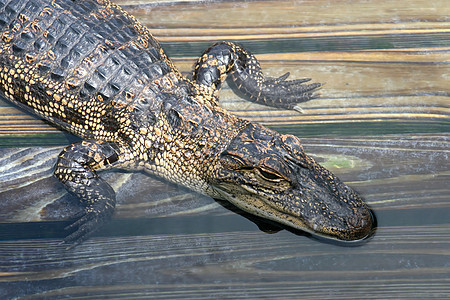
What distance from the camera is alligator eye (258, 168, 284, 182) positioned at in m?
3.05

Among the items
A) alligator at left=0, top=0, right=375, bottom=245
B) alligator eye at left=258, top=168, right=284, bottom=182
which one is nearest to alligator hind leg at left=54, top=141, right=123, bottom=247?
alligator at left=0, top=0, right=375, bottom=245

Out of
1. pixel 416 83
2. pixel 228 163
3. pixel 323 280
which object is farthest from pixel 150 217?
pixel 416 83

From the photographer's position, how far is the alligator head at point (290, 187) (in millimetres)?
3088

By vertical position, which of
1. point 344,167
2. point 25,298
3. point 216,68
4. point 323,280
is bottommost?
point 25,298

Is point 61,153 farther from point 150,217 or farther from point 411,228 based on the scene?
point 411,228

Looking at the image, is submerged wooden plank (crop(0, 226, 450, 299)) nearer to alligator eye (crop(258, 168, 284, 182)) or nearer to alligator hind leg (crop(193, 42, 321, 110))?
alligator eye (crop(258, 168, 284, 182))

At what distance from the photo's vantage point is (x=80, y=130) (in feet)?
12.0

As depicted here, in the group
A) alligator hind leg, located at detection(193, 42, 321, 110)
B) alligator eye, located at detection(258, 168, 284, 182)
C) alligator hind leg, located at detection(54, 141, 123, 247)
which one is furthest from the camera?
alligator hind leg, located at detection(193, 42, 321, 110)

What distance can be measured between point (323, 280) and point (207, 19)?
2456 millimetres

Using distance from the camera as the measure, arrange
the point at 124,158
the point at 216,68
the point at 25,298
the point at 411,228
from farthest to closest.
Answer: the point at 216,68 → the point at 124,158 → the point at 411,228 → the point at 25,298

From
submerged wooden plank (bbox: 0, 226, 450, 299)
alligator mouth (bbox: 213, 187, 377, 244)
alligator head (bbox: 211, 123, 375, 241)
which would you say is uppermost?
alligator head (bbox: 211, 123, 375, 241)

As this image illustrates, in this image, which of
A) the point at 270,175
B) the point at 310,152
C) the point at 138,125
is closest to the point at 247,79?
the point at 310,152

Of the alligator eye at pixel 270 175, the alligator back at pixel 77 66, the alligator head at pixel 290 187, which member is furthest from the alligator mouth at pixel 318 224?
the alligator back at pixel 77 66

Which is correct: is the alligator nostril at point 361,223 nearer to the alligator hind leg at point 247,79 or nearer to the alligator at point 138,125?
the alligator at point 138,125
